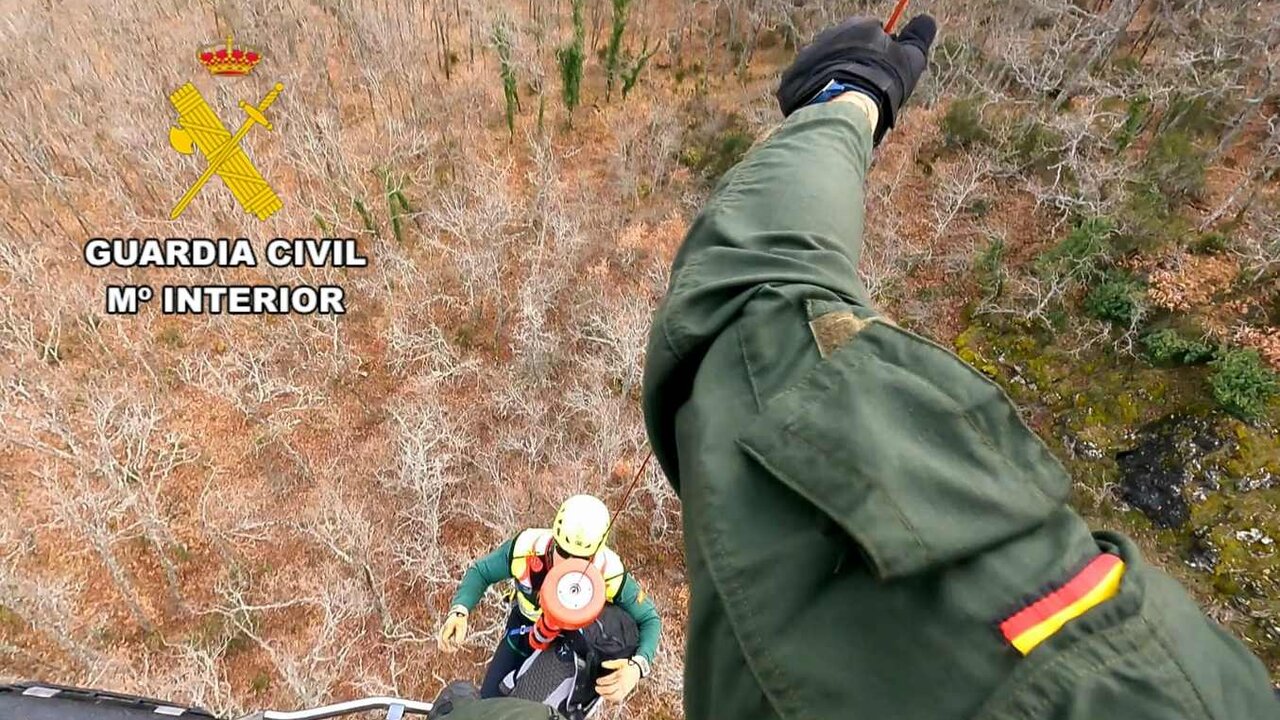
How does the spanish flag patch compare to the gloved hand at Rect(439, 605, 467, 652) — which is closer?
the spanish flag patch

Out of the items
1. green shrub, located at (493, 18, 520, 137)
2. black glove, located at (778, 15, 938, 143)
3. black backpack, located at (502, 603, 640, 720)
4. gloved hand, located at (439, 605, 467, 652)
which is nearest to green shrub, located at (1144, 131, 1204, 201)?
black glove, located at (778, 15, 938, 143)

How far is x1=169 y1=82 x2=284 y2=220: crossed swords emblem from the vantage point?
9.57 m

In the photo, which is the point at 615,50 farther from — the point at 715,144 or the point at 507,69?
the point at 715,144

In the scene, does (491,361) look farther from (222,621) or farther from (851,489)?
(851,489)

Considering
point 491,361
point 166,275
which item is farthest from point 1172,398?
point 166,275

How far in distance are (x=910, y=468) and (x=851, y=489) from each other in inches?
4.0

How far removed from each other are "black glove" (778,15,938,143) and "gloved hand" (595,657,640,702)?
2.87 m

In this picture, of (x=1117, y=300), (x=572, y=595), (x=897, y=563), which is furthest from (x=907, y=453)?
(x=1117, y=300)

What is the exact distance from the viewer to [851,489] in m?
1.09

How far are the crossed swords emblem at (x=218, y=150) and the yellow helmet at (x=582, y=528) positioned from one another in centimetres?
822

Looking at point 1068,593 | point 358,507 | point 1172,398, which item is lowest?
point 358,507

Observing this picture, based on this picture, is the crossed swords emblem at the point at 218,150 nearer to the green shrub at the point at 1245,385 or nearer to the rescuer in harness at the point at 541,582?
the rescuer in harness at the point at 541,582

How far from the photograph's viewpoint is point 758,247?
1678 millimetres

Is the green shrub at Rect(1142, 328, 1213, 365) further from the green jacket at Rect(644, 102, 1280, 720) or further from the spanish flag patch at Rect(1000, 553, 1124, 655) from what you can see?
the spanish flag patch at Rect(1000, 553, 1124, 655)
